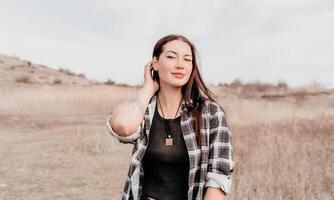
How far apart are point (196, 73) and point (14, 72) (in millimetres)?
33229

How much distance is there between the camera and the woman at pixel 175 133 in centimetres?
215

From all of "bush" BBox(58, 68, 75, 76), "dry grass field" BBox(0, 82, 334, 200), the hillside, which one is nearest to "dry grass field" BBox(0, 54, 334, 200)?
"dry grass field" BBox(0, 82, 334, 200)

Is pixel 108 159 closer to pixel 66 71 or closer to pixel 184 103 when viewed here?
pixel 184 103

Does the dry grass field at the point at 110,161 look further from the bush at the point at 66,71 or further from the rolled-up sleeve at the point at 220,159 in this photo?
the bush at the point at 66,71

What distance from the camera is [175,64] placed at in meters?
2.29

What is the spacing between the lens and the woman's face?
229cm

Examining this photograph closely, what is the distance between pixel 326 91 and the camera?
26.7 meters

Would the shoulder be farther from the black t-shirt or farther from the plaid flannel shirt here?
the black t-shirt

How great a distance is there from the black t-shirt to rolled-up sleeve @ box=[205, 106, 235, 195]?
0.45ft

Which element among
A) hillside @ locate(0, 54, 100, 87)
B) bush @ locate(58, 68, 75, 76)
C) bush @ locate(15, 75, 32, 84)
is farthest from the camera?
bush @ locate(58, 68, 75, 76)

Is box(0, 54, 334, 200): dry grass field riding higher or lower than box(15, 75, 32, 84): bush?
lower

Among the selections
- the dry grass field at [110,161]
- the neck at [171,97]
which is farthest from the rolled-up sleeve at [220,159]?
the dry grass field at [110,161]

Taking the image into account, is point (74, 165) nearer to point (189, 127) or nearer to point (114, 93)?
point (189, 127)

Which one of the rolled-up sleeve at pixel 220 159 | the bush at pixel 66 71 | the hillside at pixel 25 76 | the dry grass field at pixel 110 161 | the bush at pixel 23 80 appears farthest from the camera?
the bush at pixel 66 71
